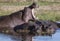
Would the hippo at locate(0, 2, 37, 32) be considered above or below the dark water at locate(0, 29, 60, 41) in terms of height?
below

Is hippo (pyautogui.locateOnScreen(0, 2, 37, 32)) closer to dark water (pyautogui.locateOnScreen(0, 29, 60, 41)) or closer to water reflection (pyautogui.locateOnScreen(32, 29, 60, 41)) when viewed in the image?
dark water (pyautogui.locateOnScreen(0, 29, 60, 41))

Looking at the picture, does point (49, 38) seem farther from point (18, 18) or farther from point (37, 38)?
point (18, 18)

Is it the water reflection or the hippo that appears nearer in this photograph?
the water reflection

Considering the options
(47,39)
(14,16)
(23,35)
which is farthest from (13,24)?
(47,39)

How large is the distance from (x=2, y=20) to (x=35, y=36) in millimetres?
2405

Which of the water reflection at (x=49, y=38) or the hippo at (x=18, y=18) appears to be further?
the hippo at (x=18, y=18)

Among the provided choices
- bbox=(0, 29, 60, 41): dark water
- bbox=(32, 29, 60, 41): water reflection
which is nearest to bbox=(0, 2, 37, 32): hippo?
bbox=(0, 29, 60, 41): dark water

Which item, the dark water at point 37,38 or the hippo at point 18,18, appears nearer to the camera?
the dark water at point 37,38

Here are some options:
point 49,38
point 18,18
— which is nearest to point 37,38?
point 49,38

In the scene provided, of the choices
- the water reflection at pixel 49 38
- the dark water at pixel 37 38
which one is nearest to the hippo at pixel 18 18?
the dark water at pixel 37 38

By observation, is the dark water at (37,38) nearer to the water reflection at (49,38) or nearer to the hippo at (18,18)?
the water reflection at (49,38)

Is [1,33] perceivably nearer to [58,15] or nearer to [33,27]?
[33,27]

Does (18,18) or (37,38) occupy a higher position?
(37,38)

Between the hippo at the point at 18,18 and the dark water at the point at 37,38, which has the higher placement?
the dark water at the point at 37,38
